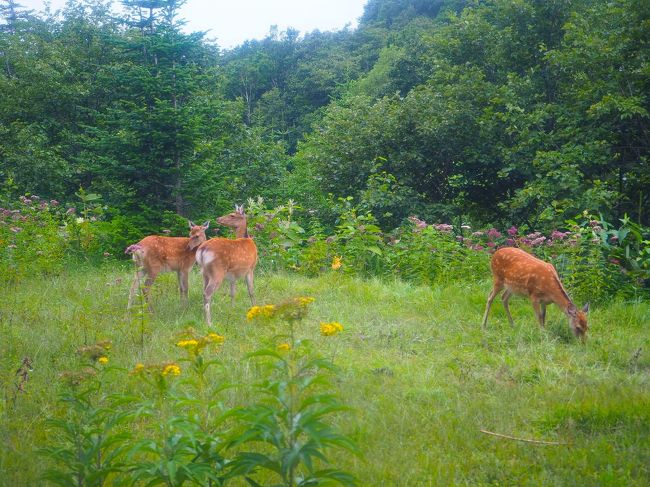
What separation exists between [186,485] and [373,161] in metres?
12.1

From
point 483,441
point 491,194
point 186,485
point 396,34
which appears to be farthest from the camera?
point 396,34

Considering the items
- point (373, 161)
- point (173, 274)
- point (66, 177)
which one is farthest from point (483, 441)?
point (66, 177)

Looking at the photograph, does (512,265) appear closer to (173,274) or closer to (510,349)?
(510,349)

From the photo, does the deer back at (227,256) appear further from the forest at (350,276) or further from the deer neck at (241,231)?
the deer neck at (241,231)

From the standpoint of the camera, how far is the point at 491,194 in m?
16.9

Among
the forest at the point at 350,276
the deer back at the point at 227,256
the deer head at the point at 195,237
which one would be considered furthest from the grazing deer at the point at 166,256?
the deer back at the point at 227,256

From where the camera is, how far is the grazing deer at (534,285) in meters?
6.75

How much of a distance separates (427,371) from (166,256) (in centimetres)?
424

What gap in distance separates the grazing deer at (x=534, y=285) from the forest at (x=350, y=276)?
0.19 metres

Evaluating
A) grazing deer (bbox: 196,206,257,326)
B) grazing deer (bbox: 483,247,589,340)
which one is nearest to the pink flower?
grazing deer (bbox: 483,247,589,340)

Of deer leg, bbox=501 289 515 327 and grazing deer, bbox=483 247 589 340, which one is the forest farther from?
grazing deer, bbox=483 247 589 340

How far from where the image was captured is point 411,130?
1602cm

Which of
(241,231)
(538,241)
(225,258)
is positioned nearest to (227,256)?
(225,258)

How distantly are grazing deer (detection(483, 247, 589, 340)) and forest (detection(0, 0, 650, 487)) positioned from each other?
0.63 ft
